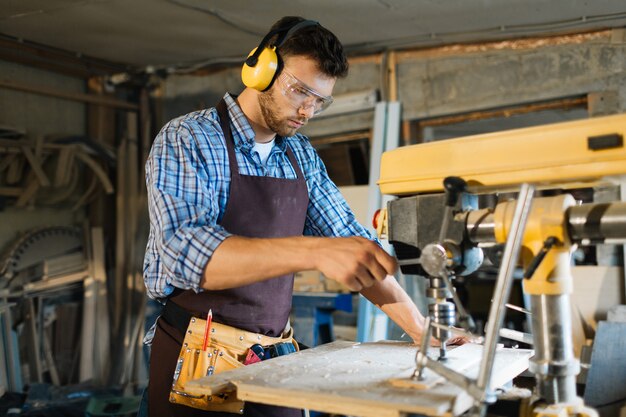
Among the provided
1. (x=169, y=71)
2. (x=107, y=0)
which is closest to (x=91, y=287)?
(x=169, y=71)

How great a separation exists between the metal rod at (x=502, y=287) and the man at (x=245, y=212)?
10.9 inches

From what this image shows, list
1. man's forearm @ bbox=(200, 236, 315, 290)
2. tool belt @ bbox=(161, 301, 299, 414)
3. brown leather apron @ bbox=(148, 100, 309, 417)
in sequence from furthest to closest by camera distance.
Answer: brown leather apron @ bbox=(148, 100, 309, 417) < tool belt @ bbox=(161, 301, 299, 414) < man's forearm @ bbox=(200, 236, 315, 290)

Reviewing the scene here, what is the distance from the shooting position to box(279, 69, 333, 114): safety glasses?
1.82 metres

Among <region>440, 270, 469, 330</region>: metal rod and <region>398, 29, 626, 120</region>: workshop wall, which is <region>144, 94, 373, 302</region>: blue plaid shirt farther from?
<region>398, 29, 626, 120</region>: workshop wall

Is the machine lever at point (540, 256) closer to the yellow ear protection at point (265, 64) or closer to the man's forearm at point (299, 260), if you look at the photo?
the man's forearm at point (299, 260)

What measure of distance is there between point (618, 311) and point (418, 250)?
7.78ft

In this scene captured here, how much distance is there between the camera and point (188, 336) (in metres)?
1.68

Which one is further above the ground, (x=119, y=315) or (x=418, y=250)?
(x=418, y=250)

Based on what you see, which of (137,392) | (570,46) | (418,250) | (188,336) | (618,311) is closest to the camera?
Result: (418,250)

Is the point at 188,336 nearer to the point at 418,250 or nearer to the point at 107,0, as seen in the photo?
the point at 418,250

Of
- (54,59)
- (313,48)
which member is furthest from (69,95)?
(313,48)

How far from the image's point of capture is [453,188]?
1236 mm

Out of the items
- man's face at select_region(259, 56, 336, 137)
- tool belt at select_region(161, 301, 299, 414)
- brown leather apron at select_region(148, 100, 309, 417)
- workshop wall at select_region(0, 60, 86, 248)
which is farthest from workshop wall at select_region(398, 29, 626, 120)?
tool belt at select_region(161, 301, 299, 414)

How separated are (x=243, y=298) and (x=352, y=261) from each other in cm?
53
